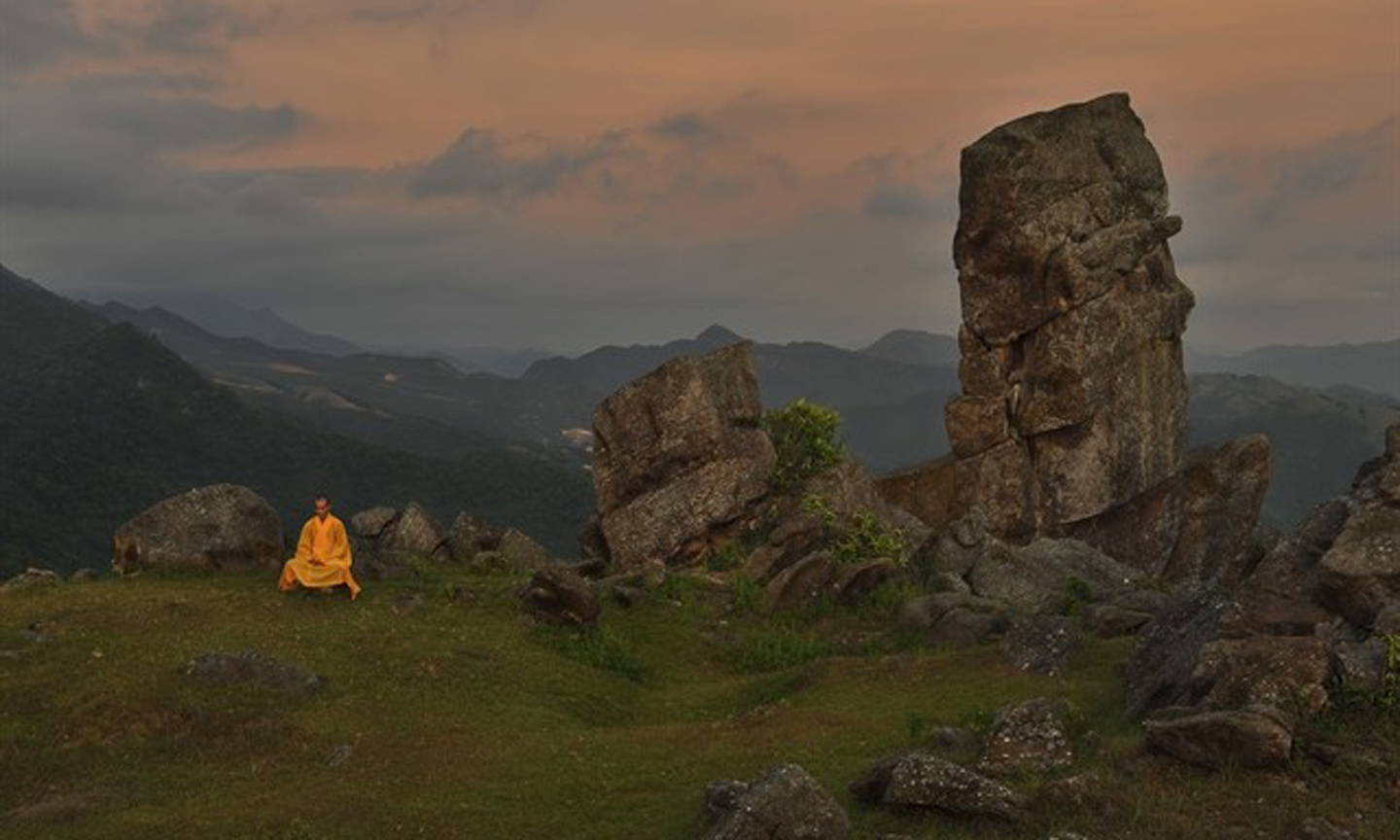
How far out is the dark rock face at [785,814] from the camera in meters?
18.0

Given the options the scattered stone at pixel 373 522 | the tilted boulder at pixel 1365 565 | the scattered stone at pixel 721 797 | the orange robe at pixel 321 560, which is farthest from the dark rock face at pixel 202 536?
the tilted boulder at pixel 1365 565

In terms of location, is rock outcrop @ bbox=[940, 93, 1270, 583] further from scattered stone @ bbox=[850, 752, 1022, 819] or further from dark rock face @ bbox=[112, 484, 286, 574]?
scattered stone @ bbox=[850, 752, 1022, 819]

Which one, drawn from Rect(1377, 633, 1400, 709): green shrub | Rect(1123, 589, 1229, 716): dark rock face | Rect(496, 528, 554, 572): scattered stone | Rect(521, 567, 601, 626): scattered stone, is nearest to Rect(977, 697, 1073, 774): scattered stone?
Rect(1123, 589, 1229, 716): dark rock face

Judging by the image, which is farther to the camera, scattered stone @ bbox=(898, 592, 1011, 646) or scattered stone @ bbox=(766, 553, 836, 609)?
scattered stone @ bbox=(766, 553, 836, 609)

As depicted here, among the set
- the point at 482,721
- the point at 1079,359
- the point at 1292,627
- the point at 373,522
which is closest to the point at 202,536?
the point at 373,522

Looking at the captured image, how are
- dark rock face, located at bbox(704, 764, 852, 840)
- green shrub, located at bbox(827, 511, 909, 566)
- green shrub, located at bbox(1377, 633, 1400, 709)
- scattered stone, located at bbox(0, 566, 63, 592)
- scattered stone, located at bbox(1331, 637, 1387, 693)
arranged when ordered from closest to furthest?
dark rock face, located at bbox(704, 764, 852, 840), green shrub, located at bbox(1377, 633, 1400, 709), scattered stone, located at bbox(1331, 637, 1387, 693), scattered stone, located at bbox(0, 566, 63, 592), green shrub, located at bbox(827, 511, 909, 566)

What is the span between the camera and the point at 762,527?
54156mm

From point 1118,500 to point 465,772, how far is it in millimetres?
46221

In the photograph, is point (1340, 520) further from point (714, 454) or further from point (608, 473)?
point (608, 473)

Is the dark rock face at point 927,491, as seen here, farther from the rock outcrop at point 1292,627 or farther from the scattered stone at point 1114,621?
the rock outcrop at point 1292,627

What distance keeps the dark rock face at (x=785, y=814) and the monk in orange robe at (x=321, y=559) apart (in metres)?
24.5

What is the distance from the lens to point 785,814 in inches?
714

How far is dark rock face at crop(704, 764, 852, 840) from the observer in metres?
18.0

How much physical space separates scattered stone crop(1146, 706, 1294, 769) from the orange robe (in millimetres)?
28570
